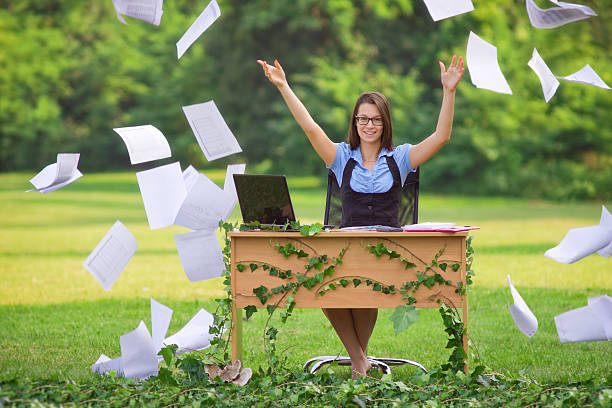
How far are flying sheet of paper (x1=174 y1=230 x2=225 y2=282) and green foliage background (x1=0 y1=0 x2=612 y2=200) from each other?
16.3 m

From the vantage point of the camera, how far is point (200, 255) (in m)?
4.13

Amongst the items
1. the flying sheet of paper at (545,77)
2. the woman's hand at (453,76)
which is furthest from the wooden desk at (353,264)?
the flying sheet of paper at (545,77)

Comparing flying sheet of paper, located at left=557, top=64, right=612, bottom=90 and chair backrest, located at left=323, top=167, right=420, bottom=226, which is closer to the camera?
flying sheet of paper, located at left=557, top=64, right=612, bottom=90

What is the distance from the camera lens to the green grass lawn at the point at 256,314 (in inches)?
181

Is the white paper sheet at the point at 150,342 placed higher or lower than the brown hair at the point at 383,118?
lower

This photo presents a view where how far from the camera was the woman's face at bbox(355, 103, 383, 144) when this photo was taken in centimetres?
407

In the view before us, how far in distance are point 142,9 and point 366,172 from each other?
146cm

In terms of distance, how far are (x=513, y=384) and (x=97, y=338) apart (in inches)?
113

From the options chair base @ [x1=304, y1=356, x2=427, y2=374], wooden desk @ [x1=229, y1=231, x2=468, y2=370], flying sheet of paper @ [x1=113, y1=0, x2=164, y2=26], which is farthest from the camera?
chair base @ [x1=304, y1=356, x2=427, y2=374]

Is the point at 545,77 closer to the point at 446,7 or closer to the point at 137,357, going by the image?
the point at 446,7

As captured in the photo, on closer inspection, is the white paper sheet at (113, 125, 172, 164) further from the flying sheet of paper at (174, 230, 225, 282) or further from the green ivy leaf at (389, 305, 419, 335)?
the green ivy leaf at (389, 305, 419, 335)

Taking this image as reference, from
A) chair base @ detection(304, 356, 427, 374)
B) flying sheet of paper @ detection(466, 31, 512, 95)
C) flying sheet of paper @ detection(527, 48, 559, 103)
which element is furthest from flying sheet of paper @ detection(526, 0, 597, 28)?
chair base @ detection(304, 356, 427, 374)

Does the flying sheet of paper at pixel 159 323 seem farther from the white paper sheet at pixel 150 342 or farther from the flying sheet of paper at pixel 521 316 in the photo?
the flying sheet of paper at pixel 521 316

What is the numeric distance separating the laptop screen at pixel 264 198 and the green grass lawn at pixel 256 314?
84 cm
